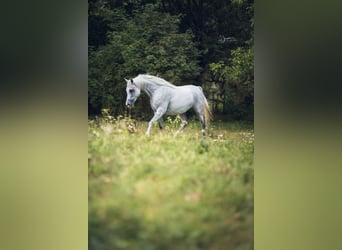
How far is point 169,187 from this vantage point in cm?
307

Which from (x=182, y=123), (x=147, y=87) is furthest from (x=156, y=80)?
(x=182, y=123)

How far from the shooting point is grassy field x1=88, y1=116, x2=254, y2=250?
3055 millimetres

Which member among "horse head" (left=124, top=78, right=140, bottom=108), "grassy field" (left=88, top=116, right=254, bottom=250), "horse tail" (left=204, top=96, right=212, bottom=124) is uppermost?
"horse head" (left=124, top=78, right=140, bottom=108)

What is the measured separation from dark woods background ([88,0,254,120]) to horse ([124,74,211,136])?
0.05m

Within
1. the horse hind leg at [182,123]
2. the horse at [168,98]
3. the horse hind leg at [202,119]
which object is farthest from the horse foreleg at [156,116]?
the horse hind leg at [202,119]

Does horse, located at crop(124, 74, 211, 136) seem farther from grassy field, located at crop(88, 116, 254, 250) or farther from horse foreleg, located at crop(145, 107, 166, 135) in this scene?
grassy field, located at crop(88, 116, 254, 250)

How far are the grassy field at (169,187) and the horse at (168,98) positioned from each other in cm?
11

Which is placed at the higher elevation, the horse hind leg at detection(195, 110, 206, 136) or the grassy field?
the horse hind leg at detection(195, 110, 206, 136)

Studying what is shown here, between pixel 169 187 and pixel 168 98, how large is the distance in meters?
0.68

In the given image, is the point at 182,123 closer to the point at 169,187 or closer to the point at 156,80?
the point at 156,80

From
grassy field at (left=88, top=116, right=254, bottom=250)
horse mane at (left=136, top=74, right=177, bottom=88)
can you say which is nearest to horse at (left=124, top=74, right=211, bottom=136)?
horse mane at (left=136, top=74, right=177, bottom=88)

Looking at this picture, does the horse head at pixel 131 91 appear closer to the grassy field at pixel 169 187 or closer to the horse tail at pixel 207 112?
the grassy field at pixel 169 187

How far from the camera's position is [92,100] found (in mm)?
3104
